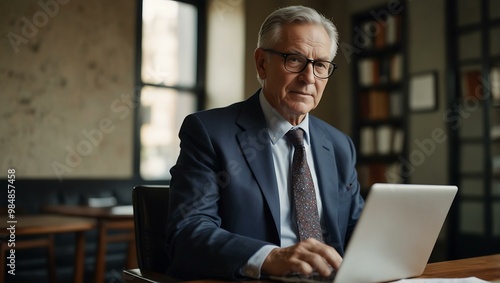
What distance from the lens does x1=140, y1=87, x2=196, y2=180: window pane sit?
6145 millimetres

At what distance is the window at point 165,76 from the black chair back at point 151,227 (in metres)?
4.34

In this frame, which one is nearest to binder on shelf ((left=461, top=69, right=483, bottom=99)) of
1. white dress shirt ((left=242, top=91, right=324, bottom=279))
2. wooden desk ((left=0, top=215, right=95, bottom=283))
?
wooden desk ((left=0, top=215, right=95, bottom=283))

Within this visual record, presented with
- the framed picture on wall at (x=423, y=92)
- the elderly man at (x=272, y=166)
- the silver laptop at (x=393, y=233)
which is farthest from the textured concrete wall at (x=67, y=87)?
the silver laptop at (x=393, y=233)

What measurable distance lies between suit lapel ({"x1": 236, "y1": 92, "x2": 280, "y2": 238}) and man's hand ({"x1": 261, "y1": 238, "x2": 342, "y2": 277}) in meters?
0.37

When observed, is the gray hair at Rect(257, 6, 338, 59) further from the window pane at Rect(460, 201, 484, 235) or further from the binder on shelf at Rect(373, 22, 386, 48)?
the binder on shelf at Rect(373, 22, 386, 48)

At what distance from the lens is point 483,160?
5332 millimetres

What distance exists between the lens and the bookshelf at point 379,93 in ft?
20.1

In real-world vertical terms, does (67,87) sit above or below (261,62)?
above

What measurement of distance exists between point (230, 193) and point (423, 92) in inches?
183

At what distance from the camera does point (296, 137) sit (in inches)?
70.3

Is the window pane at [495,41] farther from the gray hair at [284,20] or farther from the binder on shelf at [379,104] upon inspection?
the gray hair at [284,20]

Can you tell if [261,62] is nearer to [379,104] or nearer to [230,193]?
[230,193]

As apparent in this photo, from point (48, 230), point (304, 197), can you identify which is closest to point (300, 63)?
point (304, 197)

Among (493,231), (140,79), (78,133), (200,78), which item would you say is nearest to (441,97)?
(493,231)
